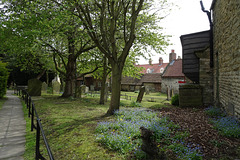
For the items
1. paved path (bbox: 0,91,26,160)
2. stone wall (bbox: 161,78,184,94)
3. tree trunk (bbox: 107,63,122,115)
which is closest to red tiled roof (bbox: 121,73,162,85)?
stone wall (bbox: 161,78,184,94)

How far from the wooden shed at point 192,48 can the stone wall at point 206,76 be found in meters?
0.33

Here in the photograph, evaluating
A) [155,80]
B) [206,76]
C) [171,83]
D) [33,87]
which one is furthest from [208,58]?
[155,80]

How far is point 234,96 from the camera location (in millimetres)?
→ 5520

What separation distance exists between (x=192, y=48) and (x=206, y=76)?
6.89 feet

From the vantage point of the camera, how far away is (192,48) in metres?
10.6

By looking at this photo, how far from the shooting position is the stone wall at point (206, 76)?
1000 centimetres

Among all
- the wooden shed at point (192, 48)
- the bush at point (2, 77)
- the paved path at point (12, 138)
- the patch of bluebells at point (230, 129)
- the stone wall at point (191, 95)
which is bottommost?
the paved path at point (12, 138)

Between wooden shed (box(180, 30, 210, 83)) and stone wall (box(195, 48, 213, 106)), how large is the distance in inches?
13.2

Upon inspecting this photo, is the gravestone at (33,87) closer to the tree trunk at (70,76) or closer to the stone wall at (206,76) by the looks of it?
the tree trunk at (70,76)

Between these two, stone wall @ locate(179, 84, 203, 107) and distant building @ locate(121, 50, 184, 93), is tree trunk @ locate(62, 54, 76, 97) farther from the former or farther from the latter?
distant building @ locate(121, 50, 184, 93)

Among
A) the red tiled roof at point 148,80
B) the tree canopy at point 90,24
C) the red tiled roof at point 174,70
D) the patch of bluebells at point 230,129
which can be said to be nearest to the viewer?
the patch of bluebells at point 230,129

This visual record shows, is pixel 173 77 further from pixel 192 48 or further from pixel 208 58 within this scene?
pixel 208 58

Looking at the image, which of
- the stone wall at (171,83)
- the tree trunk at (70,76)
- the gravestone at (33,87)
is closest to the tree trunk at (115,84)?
the tree trunk at (70,76)

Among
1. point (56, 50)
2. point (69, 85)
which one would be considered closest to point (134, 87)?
point (69, 85)
